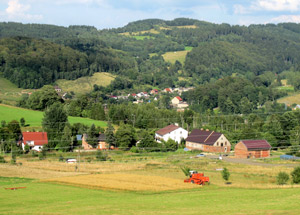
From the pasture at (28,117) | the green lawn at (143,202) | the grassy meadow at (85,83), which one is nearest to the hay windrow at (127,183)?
the green lawn at (143,202)

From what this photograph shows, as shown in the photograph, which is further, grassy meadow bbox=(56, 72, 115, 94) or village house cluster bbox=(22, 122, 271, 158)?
grassy meadow bbox=(56, 72, 115, 94)

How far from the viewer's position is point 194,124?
82.2 metres

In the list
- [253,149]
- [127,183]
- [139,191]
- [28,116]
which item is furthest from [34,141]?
[139,191]

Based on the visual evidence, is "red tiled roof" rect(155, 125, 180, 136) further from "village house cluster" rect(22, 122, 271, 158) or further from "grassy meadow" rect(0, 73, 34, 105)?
"grassy meadow" rect(0, 73, 34, 105)

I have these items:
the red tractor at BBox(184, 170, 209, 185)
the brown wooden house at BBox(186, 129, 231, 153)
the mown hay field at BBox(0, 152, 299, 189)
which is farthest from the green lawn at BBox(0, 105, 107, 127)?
the red tractor at BBox(184, 170, 209, 185)

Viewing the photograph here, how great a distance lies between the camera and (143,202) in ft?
80.7

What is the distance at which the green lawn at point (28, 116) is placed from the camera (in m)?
74.8

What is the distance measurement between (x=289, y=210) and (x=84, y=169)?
2906 cm

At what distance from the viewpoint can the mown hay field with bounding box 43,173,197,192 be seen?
1239 inches

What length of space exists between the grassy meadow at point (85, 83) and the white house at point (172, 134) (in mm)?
75612

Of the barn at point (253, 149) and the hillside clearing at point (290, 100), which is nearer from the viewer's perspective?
the barn at point (253, 149)

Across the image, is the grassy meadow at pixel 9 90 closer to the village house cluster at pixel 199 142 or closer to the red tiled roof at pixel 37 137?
the red tiled roof at pixel 37 137

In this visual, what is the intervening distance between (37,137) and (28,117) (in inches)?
694

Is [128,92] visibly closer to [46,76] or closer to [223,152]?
[46,76]
